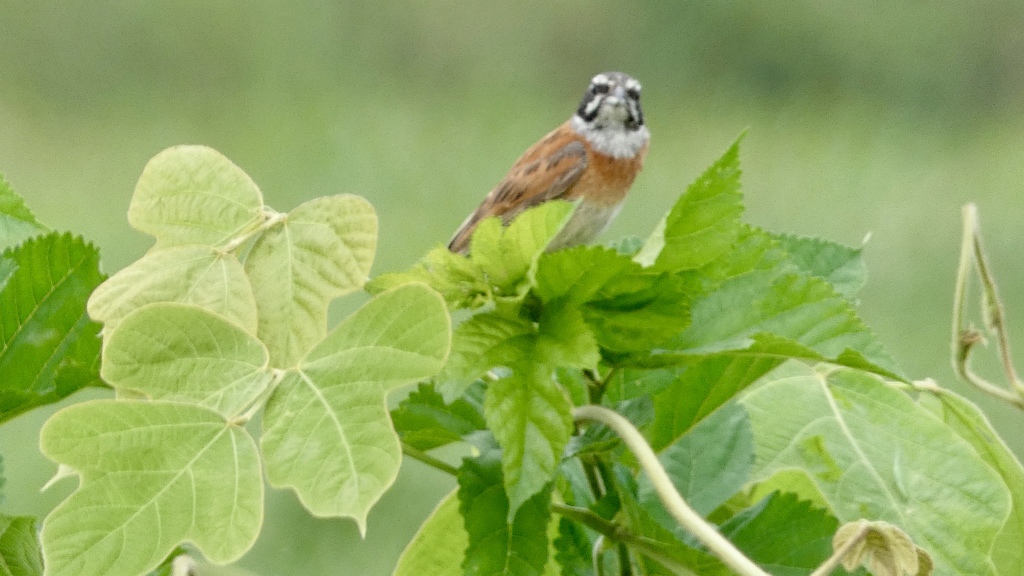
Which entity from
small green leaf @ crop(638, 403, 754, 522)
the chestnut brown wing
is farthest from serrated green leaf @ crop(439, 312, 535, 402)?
the chestnut brown wing

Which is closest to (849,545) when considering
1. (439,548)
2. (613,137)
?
(439,548)

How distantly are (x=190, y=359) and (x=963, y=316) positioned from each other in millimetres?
336

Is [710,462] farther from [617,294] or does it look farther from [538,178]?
[538,178]

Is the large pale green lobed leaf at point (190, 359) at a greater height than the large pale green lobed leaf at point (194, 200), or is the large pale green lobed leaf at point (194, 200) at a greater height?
the large pale green lobed leaf at point (194, 200)

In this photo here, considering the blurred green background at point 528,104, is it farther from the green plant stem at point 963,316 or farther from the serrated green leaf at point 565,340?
the serrated green leaf at point 565,340

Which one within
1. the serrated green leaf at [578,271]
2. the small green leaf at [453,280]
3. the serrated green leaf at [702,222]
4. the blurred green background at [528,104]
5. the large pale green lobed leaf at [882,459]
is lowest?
the blurred green background at [528,104]

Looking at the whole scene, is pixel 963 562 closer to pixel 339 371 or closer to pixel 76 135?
pixel 339 371

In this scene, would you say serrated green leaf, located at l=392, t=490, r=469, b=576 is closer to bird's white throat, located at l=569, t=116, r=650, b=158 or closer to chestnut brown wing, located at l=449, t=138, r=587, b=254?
chestnut brown wing, located at l=449, t=138, r=587, b=254

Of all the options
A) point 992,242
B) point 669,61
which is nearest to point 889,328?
point 992,242

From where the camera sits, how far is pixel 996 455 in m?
0.53

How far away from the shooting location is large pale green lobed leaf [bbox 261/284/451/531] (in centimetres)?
33

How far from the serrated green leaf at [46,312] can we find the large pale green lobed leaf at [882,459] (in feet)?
0.85

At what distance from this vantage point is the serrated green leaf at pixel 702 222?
0.38 meters

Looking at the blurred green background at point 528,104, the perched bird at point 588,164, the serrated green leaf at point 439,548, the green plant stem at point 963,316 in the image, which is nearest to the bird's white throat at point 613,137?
the perched bird at point 588,164
